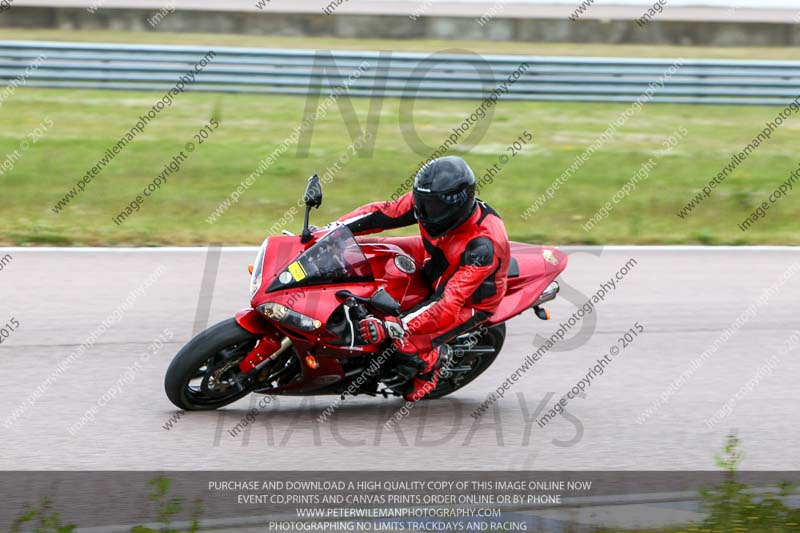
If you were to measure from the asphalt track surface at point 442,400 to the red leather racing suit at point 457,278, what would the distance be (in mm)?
666

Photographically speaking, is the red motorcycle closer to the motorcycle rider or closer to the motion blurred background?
the motorcycle rider

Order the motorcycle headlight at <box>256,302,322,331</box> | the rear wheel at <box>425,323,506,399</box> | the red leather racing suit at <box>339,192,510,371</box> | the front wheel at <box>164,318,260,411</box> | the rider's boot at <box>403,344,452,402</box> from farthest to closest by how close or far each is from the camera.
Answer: the rear wheel at <box>425,323,506,399</box>
the rider's boot at <box>403,344,452,402</box>
the red leather racing suit at <box>339,192,510,371</box>
the front wheel at <box>164,318,260,411</box>
the motorcycle headlight at <box>256,302,322,331</box>

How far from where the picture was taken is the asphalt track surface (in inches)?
256

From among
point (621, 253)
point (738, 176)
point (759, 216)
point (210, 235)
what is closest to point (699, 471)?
point (621, 253)

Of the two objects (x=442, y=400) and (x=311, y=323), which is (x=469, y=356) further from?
(x=311, y=323)

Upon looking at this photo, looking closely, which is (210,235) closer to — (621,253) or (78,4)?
(621,253)

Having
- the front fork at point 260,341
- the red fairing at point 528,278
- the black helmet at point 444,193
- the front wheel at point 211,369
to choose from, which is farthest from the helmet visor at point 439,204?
the front wheel at point 211,369

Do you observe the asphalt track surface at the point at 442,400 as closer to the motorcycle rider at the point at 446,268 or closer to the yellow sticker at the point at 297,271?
the motorcycle rider at the point at 446,268

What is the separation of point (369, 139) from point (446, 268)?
9.69 metres

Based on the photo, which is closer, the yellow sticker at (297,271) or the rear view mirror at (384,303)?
the rear view mirror at (384,303)

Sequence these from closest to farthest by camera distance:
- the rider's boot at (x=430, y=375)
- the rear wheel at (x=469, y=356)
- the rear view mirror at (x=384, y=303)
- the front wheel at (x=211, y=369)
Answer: the rear view mirror at (x=384, y=303)
the front wheel at (x=211, y=369)
the rider's boot at (x=430, y=375)
the rear wheel at (x=469, y=356)

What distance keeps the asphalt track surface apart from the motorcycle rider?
55cm

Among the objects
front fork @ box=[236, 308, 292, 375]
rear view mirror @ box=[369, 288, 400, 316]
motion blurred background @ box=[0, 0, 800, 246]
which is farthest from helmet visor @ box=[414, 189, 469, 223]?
motion blurred background @ box=[0, 0, 800, 246]

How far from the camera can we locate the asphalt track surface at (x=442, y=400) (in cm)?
651
